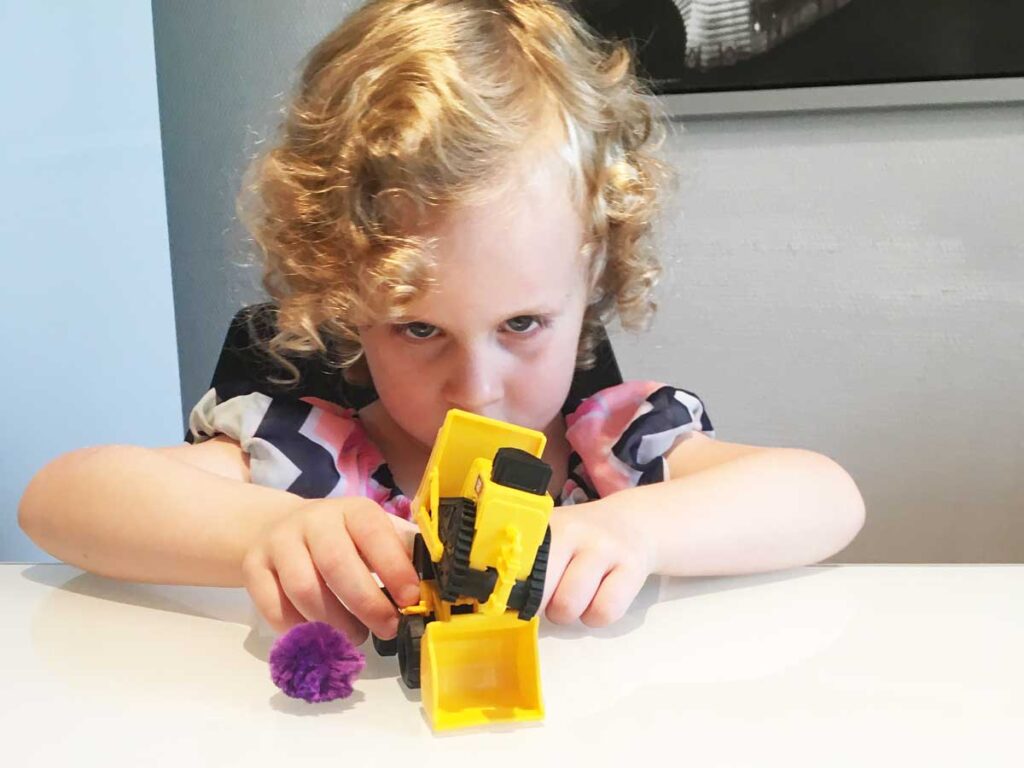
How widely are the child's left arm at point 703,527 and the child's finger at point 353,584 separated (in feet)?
0.24

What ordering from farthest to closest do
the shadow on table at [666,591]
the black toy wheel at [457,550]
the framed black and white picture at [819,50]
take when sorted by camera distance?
the framed black and white picture at [819,50], the shadow on table at [666,591], the black toy wheel at [457,550]

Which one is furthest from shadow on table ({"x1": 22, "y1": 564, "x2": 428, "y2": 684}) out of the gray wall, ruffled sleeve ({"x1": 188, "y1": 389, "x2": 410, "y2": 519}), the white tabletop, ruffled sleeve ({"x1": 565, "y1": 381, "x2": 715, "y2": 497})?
the gray wall

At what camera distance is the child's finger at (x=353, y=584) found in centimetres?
37

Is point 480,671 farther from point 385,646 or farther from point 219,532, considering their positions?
A: point 219,532

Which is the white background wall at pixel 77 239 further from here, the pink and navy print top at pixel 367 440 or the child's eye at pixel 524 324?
the child's eye at pixel 524 324

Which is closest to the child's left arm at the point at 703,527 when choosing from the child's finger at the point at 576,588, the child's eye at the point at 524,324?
the child's finger at the point at 576,588

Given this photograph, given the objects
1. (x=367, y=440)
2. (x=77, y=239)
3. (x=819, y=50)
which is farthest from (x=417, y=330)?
(x=819, y=50)

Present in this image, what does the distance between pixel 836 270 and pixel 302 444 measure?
70 centimetres

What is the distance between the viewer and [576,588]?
0.40 meters

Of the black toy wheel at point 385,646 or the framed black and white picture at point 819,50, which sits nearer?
the black toy wheel at point 385,646

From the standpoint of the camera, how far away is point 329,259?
0.58 meters

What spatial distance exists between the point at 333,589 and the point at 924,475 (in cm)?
87

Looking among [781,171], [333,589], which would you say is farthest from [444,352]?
[781,171]

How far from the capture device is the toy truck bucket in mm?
335
